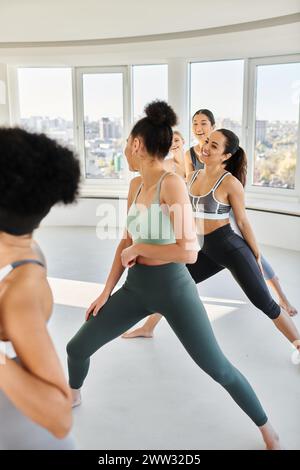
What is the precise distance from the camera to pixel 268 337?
3.37 m

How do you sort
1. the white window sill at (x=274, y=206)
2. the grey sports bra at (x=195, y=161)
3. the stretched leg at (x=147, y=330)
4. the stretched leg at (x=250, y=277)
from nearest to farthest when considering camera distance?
the stretched leg at (x=250, y=277) < the stretched leg at (x=147, y=330) < the grey sports bra at (x=195, y=161) < the white window sill at (x=274, y=206)

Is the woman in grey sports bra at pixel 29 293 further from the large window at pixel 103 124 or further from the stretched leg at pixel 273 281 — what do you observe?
the large window at pixel 103 124

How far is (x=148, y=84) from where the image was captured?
7391 mm

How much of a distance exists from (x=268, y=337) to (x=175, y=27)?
374 centimetres

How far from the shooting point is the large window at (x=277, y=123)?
6246 mm

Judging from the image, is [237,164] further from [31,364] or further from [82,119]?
[82,119]

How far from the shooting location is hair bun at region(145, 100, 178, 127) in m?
1.97

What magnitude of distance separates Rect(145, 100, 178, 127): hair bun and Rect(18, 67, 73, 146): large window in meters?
5.78

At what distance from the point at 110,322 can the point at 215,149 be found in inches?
53.6

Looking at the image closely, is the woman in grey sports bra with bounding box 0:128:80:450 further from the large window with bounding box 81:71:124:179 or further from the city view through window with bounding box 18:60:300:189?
the large window with bounding box 81:71:124:179

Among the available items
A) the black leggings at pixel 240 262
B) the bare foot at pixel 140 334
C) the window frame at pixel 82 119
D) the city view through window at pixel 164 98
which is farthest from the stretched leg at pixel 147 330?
the window frame at pixel 82 119

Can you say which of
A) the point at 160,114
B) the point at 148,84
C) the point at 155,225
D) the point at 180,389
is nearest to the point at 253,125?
the point at 148,84

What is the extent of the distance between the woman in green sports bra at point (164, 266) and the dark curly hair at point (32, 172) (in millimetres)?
898

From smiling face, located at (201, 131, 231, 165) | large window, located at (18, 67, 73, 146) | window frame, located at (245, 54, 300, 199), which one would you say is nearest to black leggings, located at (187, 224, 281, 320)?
smiling face, located at (201, 131, 231, 165)
